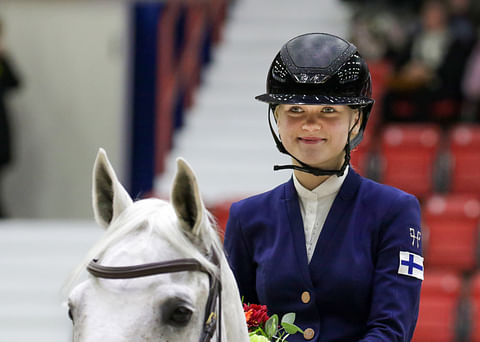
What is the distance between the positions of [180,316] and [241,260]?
0.67 meters

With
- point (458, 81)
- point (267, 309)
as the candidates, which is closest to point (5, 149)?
point (458, 81)

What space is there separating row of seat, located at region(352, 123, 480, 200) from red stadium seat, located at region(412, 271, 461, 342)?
1.25 m

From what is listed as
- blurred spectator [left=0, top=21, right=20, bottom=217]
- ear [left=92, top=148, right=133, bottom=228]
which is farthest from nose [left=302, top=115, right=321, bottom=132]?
blurred spectator [left=0, top=21, right=20, bottom=217]

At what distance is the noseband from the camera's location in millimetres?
1961

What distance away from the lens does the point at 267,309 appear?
99.7 inches

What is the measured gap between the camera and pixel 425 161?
7.56 m

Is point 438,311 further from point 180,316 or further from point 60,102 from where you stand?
point 60,102

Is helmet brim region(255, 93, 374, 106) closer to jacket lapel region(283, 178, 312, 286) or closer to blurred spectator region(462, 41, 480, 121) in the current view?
jacket lapel region(283, 178, 312, 286)

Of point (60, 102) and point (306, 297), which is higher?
point (306, 297)

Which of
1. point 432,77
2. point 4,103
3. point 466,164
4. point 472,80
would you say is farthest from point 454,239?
point 4,103

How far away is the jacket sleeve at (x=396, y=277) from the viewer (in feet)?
7.67

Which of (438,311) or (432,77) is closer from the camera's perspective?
(438,311)

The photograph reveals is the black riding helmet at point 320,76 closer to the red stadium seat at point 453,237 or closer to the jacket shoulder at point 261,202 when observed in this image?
the jacket shoulder at point 261,202

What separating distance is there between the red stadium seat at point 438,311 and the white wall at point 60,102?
12.9 ft
